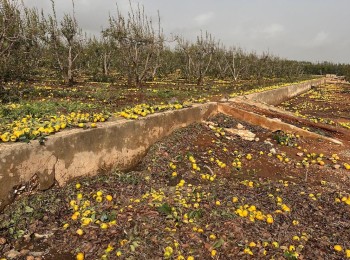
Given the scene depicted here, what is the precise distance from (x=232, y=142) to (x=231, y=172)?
2.07 meters

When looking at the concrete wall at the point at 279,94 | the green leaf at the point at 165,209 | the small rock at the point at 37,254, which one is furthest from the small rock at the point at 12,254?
the concrete wall at the point at 279,94

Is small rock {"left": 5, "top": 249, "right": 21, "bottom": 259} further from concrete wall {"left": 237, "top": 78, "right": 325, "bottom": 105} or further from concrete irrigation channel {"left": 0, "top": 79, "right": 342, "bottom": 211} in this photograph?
concrete wall {"left": 237, "top": 78, "right": 325, "bottom": 105}

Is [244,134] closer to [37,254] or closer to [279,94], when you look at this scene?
[37,254]

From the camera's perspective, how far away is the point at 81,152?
5.78m

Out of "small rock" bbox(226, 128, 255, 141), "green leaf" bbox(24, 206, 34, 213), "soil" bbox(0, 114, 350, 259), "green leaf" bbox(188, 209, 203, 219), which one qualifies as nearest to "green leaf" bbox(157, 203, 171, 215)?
"soil" bbox(0, 114, 350, 259)

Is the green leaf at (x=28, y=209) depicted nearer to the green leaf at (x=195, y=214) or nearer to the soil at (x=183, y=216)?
the soil at (x=183, y=216)

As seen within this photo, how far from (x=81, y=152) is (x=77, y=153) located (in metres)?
0.10

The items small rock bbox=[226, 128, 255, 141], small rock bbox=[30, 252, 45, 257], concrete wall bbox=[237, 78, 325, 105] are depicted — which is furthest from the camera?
concrete wall bbox=[237, 78, 325, 105]

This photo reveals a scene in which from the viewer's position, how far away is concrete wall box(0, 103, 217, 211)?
4652 millimetres

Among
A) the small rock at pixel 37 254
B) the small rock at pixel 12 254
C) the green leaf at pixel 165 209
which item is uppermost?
the green leaf at pixel 165 209

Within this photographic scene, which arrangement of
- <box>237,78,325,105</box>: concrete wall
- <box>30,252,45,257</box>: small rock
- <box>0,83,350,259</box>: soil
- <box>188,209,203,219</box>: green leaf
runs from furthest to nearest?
<box>237,78,325,105</box>: concrete wall
<box>188,209,203,219</box>: green leaf
<box>0,83,350,259</box>: soil
<box>30,252,45,257</box>: small rock

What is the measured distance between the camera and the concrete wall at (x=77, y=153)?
15.3 feet

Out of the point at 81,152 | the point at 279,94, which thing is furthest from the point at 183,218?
the point at 279,94

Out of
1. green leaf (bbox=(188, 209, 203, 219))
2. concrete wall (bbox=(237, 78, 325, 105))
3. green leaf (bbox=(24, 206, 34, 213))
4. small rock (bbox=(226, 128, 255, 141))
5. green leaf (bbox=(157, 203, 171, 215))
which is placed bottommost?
green leaf (bbox=(188, 209, 203, 219))
